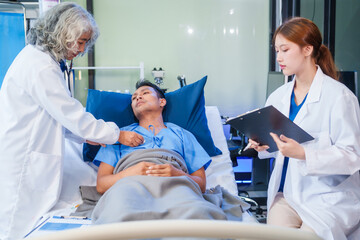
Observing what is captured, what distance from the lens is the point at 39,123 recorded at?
62.3 inches

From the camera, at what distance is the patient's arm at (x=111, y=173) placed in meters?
1.59

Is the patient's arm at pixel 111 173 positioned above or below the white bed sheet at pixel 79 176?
above

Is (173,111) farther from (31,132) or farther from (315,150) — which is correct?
(315,150)

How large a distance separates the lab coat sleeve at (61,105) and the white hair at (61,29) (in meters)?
0.11

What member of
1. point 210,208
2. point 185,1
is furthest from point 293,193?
point 185,1

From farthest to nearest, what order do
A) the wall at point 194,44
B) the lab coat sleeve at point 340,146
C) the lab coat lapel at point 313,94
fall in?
1. the wall at point 194,44
2. the lab coat lapel at point 313,94
3. the lab coat sleeve at point 340,146

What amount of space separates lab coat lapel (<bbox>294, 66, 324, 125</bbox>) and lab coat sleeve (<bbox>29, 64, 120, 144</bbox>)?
0.86 m

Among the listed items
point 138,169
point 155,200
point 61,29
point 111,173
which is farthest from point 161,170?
point 61,29

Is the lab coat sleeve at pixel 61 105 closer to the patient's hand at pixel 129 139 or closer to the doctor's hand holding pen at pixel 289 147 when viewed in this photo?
the patient's hand at pixel 129 139

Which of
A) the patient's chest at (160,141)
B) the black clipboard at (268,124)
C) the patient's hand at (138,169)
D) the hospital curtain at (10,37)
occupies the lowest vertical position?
the patient's hand at (138,169)

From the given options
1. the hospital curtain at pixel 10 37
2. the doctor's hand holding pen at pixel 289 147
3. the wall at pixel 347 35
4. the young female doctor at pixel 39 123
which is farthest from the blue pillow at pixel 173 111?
the hospital curtain at pixel 10 37

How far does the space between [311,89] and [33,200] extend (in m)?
1.33

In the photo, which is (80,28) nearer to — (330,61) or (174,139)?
(174,139)

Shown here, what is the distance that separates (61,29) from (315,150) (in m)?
1.20
